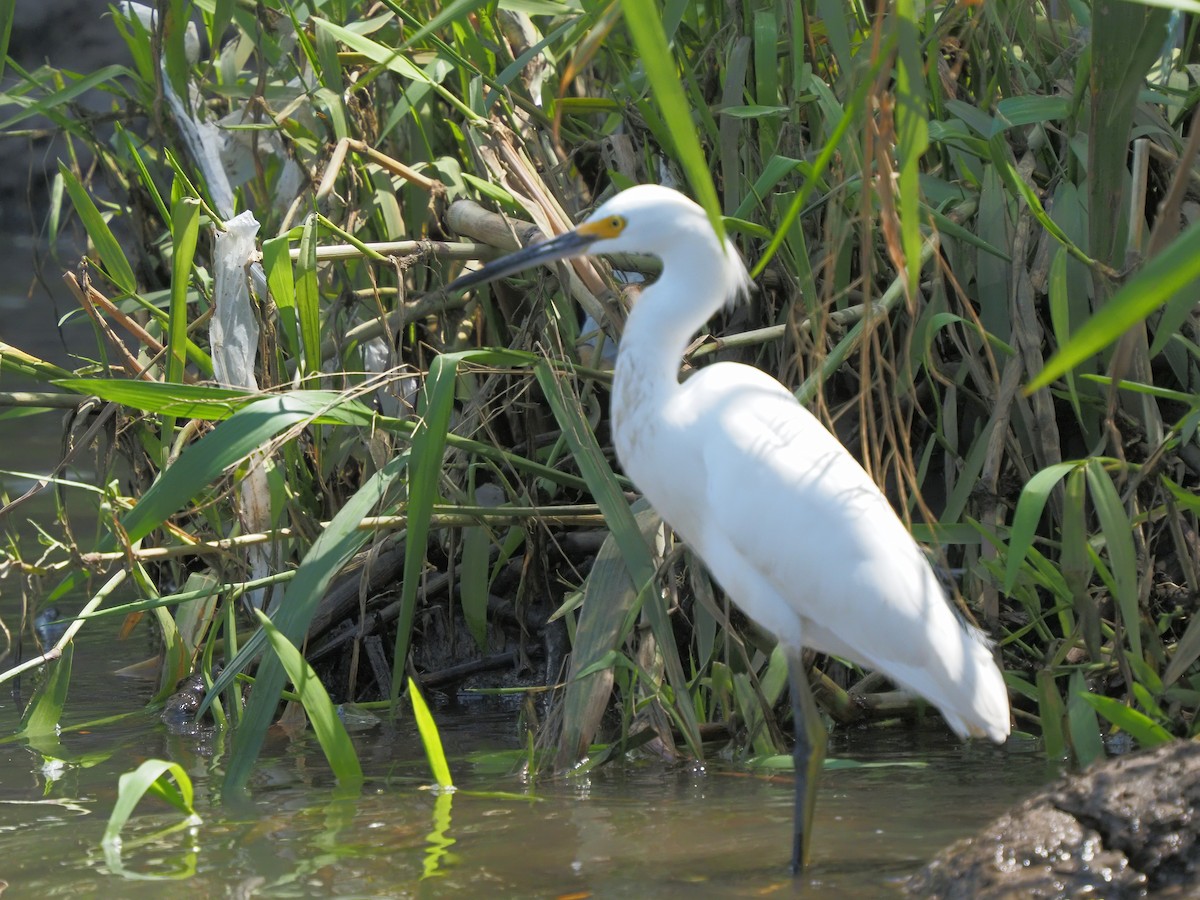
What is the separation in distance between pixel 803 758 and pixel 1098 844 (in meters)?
0.61

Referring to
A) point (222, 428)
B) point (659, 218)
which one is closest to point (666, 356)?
point (659, 218)

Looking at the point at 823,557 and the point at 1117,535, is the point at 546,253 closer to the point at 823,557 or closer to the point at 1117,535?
the point at 823,557

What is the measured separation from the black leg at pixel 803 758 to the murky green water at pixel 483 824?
6 cm

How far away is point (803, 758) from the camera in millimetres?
2451

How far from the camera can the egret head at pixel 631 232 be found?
7.90 feet

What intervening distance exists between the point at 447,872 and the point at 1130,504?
5.21 ft

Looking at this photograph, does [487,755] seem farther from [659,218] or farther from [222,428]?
[659,218]

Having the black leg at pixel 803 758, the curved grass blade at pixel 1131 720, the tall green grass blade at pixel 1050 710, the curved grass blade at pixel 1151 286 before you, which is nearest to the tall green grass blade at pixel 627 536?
the black leg at pixel 803 758

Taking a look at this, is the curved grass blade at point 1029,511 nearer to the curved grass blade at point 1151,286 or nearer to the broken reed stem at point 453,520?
the broken reed stem at point 453,520

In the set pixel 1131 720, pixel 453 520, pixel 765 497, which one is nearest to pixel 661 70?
pixel 765 497

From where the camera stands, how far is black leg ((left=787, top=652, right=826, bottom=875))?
7.50 ft

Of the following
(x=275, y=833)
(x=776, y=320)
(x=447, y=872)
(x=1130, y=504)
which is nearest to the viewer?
(x=447, y=872)

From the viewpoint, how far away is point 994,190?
305 centimetres

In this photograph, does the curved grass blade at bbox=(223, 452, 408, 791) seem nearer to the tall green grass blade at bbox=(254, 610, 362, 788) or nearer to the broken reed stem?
the tall green grass blade at bbox=(254, 610, 362, 788)
